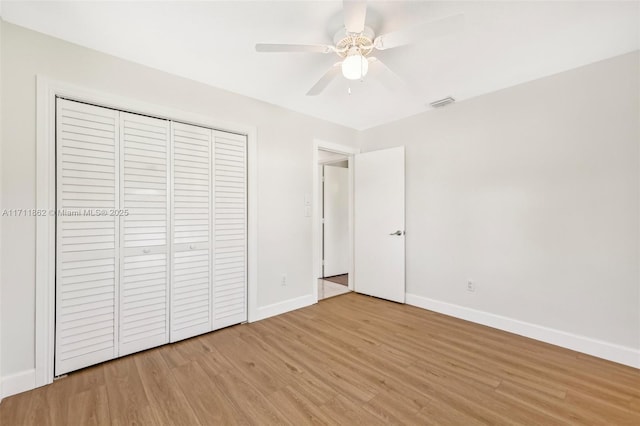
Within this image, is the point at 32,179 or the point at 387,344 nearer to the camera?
the point at 32,179

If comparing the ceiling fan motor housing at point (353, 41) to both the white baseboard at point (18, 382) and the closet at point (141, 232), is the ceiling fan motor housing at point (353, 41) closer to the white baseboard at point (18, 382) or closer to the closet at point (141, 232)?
the closet at point (141, 232)

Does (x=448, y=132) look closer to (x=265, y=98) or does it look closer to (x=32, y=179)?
(x=265, y=98)

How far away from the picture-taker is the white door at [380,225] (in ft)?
11.6

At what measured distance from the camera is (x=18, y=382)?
1773 millimetres

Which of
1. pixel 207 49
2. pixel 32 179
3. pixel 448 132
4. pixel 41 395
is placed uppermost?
pixel 207 49

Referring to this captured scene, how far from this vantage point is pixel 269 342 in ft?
8.13

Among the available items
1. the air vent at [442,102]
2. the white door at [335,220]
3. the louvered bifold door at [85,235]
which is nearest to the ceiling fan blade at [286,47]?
the louvered bifold door at [85,235]

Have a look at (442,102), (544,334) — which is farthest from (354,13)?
(544,334)

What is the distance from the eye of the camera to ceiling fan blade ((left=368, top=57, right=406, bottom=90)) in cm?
187

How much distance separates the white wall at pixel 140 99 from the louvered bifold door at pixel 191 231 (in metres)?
0.35

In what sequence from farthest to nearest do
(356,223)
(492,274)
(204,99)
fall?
1. (356,223)
2. (492,274)
3. (204,99)

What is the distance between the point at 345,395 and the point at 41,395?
1.99 m

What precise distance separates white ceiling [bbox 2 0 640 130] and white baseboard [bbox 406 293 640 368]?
2348mm

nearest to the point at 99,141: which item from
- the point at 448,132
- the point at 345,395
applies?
the point at 345,395
